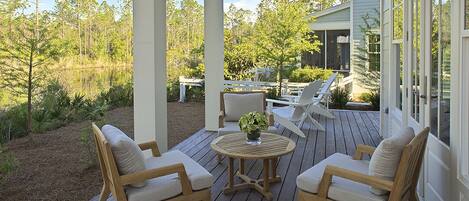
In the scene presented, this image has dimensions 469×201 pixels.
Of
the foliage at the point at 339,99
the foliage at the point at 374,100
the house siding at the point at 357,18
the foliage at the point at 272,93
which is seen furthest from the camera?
the house siding at the point at 357,18

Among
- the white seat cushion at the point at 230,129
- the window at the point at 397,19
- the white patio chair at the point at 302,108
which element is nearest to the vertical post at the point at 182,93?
the white patio chair at the point at 302,108

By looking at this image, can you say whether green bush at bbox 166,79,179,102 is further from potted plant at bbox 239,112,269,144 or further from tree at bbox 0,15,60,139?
potted plant at bbox 239,112,269,144

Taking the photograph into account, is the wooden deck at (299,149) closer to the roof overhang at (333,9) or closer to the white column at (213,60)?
the white column at (213,60)

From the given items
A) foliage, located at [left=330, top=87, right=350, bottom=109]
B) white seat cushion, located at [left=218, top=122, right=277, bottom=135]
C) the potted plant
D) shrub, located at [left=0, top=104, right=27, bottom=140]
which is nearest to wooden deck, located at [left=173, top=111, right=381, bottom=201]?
A: white seat cushion, located at [left=218, top=122, right=277, bottom=135]

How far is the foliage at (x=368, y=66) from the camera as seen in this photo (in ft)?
30.8

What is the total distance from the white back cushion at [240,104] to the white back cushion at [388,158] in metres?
2.86

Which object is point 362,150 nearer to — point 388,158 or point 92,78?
point 388,158

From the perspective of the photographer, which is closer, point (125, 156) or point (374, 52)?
point (125, 156)

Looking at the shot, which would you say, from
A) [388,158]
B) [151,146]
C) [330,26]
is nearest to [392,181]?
[388,158]

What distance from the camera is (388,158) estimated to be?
2.39 meters

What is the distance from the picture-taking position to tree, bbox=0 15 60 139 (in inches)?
219

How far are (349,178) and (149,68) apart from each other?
2.32 meters

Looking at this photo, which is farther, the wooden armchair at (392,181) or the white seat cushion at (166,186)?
the white seat cushion at (166,186)

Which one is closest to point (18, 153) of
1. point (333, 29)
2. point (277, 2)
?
point (277, 2)
